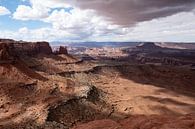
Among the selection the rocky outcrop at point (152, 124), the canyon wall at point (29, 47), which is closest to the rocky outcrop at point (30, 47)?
the canyon wall at point (29, 47)

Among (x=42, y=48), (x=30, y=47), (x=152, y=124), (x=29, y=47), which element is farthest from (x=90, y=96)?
(x=42, y=48)

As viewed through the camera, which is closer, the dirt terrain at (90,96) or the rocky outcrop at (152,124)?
the rocky outcrop at (152,124)

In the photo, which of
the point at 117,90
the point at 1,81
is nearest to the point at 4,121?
the point at 1,81

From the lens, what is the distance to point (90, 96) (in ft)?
213

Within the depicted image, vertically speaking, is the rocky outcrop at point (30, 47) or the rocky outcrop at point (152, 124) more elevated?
the rocky outcrop at point (30, 47)

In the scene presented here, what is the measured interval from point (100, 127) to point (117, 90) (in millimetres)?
46741

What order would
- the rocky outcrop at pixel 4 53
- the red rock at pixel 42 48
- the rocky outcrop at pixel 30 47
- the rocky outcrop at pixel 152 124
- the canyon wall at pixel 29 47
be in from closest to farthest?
the rocky outcrop at pixel 152 124
the rocky outcrop at pixel 4 53
the canyon wall at pixel 29 47
the rocky outcrop at pixel 30 47
the red rock at pixel 42 48

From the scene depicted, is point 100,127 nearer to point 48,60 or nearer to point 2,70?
point 2,70

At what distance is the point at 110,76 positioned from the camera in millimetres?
101062

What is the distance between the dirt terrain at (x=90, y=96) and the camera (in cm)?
5016

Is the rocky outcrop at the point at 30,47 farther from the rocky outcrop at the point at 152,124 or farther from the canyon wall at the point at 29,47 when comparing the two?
the rocky outcrop at the point at 152,124

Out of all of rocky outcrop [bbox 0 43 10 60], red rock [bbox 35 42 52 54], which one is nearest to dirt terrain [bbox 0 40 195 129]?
rocky outcrop [bbox 0 43 10 60]

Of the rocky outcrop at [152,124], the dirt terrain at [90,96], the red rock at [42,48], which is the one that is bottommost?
the dirt terrain at [90,96]

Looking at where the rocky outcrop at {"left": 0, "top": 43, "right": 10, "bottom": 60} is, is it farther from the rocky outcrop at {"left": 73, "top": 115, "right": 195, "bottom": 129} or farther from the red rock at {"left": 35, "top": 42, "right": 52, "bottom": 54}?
the rocky outcrop at {"left": 73, "top": 115, "right": 195, "bottom": 129}
